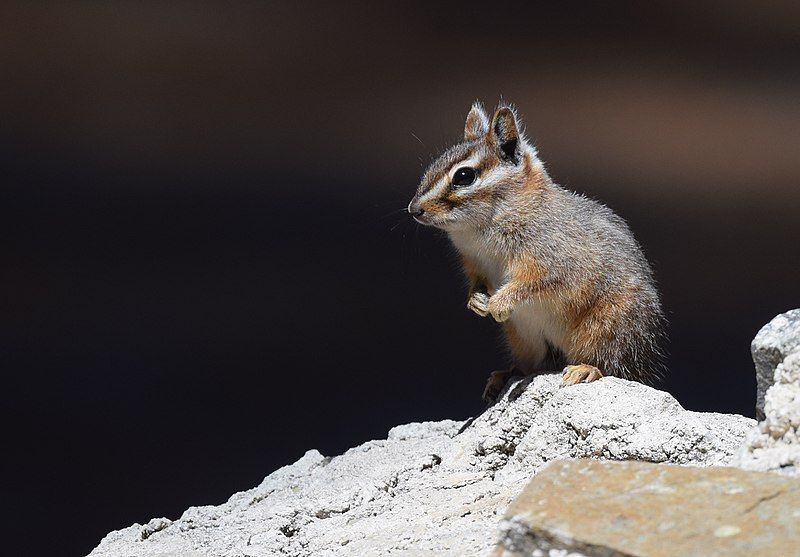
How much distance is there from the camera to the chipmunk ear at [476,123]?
403 cm

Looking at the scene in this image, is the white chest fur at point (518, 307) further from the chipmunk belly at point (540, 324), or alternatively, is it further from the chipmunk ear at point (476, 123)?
the chipmunk ear at point (476, 123)

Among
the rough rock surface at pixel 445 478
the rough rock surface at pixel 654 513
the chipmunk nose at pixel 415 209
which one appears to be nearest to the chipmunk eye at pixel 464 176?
the chipmunk nose at pixel 415 209

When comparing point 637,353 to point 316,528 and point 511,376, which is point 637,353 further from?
point 316,528

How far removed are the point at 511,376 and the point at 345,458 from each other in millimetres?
714

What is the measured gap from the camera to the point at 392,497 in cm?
347

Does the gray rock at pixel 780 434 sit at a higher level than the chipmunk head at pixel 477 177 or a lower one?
lower

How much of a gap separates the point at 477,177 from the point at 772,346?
146 centimetres

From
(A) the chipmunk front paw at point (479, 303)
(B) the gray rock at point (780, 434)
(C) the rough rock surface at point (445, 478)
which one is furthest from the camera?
(A) the chipmunk front paw at point (479, 303)

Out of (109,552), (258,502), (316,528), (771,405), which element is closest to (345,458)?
(258,502)

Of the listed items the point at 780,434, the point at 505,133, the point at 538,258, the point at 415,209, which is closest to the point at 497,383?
the point at 538,258

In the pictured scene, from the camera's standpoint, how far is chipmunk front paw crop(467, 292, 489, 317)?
12.5ft

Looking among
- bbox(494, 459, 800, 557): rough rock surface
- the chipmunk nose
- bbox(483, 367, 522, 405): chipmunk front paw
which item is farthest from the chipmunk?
bbox(494, 459, 800, 557): rough rock surface

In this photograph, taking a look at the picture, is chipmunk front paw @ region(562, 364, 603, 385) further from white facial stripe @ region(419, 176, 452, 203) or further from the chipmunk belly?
white facial stripe @ region(419, 176, 452, 203)

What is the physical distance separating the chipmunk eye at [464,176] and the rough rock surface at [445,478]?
75 centimetres
